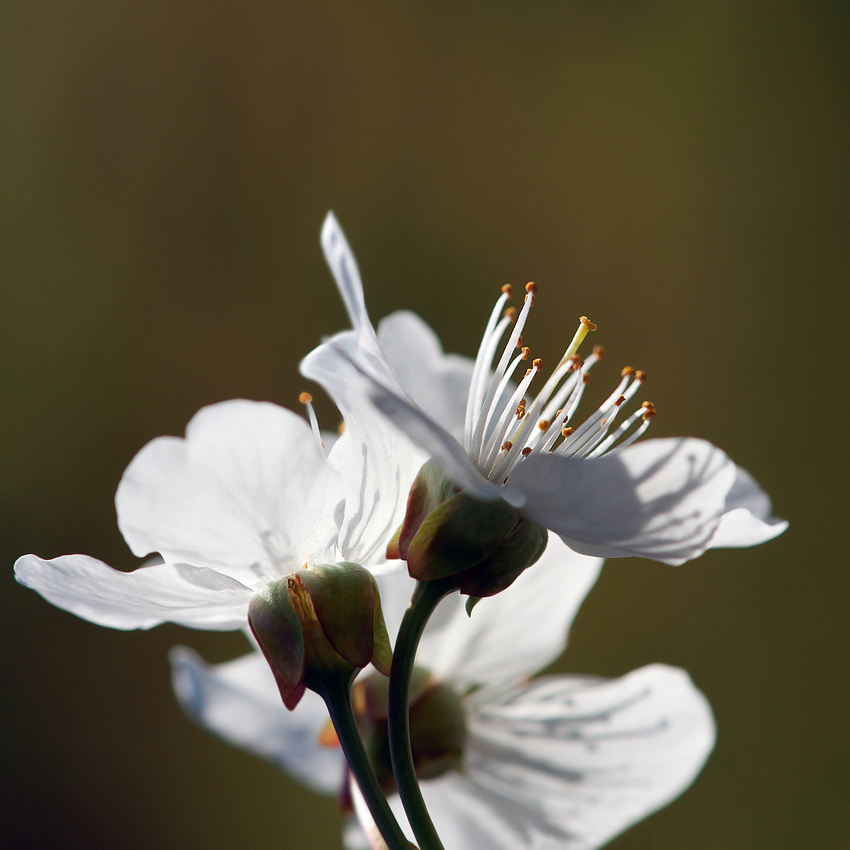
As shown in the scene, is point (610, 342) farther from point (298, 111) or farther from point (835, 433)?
point (298, 111)

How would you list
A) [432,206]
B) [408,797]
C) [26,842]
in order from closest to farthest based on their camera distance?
[408,797] → [26,842] → [432,206]

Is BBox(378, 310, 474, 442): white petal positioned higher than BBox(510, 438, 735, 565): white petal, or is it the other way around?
BBox(378, 310, 474, 442): white petal

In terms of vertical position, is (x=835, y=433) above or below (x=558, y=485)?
below

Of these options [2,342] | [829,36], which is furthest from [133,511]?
[829,36]

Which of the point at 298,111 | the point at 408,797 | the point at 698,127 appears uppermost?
the point at 298,111

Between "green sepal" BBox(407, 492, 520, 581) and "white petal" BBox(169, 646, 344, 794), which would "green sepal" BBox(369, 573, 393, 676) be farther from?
"white petal" BBox(169, 646, 344, 794)

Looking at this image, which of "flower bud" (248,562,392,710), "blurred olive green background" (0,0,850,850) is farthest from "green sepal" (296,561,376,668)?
"blurred olive green background" (0,0,850,850)
